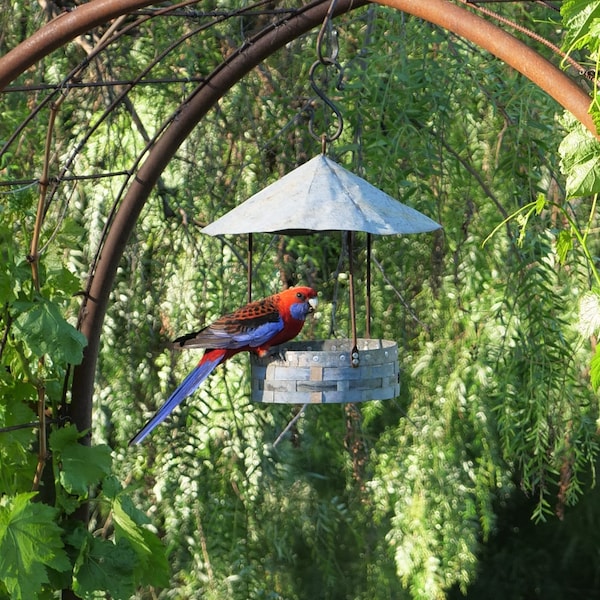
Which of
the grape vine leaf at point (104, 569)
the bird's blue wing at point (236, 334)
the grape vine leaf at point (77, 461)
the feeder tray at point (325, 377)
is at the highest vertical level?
the bird's blue wing at point (236, 334)

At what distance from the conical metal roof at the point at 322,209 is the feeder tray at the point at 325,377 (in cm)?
23

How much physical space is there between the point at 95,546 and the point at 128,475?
62 centimetres

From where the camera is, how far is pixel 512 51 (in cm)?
143

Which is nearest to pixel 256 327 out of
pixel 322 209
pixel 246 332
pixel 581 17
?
pixel 246 332

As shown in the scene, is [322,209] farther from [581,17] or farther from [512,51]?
[581,17]

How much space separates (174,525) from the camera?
2.52m

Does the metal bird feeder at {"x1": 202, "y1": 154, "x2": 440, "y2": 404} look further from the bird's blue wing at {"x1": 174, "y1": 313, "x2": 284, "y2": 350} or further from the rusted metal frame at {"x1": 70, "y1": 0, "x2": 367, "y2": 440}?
the rusted metal frame at {"x1": 70, "y1": 0, "x2": 367, "y2": 440}

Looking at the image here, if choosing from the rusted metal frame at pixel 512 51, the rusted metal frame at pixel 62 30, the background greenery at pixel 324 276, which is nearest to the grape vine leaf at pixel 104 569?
the background greenery at pixel 324 276

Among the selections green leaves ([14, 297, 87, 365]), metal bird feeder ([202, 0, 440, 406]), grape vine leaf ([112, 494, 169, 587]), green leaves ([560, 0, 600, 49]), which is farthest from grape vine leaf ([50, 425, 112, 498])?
green leaves ([560, 0, 600, 49])

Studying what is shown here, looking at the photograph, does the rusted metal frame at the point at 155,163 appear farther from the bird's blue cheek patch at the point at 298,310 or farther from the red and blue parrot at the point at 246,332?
the bird's blue cheek patch at the point at 298,310

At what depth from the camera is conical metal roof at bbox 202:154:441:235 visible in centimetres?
163

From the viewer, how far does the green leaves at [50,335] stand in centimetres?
176

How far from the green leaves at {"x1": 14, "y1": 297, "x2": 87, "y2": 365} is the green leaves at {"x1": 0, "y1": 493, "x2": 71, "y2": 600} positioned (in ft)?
0.82

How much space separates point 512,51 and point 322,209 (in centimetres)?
39
